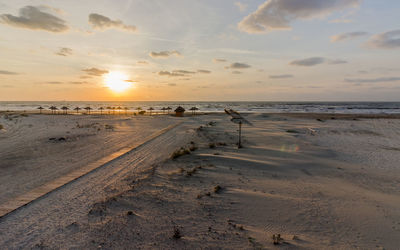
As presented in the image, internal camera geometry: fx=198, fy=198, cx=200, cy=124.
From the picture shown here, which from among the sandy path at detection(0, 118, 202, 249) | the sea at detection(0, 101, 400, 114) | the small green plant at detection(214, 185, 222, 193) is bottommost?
the sandy path at detection(0, 118, 202, 249)

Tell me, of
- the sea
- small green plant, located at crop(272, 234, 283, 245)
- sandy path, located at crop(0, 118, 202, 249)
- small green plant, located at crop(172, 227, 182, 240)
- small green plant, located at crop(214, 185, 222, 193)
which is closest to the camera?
small green plant, located at crop(272, 234, 283, 245)

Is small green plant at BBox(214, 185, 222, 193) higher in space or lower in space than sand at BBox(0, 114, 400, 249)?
higher

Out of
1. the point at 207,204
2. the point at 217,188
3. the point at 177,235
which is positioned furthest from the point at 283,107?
the point at 177,235

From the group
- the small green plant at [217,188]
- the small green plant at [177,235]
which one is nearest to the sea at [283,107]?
the small green plant at [217,188]

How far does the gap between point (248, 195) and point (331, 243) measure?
2.53 m

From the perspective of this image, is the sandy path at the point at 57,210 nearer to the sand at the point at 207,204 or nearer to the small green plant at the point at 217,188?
the sand at the point at 207,204

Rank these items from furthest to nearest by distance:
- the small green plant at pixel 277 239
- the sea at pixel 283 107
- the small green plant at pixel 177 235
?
the sea at pixel 283 107 < the small green plant at pixel 177 235 < the small green plant at pixel 277 239

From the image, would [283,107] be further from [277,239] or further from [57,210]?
[57,210]

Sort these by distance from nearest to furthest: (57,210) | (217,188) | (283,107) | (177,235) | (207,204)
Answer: (177,235) → (57,210) → (207,204) → (217,188) → (283,107)

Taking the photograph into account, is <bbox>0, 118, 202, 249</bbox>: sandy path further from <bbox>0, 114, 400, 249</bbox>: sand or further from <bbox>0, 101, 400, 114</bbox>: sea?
<bbox>0, 101, 400, 114</bbox>: sea

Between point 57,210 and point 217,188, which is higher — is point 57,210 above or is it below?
below

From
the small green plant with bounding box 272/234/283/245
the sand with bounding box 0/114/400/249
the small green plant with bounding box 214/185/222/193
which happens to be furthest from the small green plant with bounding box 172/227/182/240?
the small green plant with bounding box 214/185/222/193

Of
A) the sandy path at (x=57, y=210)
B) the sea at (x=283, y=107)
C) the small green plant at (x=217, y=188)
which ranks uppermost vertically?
the sea at (x=283, y=107)

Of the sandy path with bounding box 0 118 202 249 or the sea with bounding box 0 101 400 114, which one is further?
the sea with bounding box 0 101 400 114
